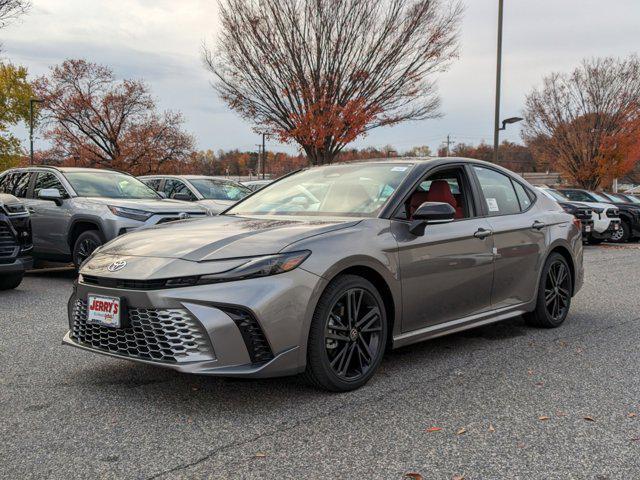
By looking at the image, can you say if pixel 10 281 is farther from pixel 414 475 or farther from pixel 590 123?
pixel 590 123

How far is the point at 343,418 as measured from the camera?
3.44 metres

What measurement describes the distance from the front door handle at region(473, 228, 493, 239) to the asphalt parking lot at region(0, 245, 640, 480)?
92cm

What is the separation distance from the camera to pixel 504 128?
2089 cm

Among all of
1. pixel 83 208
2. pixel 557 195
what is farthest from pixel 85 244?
pixel 557 195

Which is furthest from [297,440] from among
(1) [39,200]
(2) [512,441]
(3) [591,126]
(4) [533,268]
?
(3) [591,126]

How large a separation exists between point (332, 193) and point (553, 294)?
249 cm

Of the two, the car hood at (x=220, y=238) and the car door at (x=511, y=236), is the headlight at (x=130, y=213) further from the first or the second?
the car door at (x=511, y=236)

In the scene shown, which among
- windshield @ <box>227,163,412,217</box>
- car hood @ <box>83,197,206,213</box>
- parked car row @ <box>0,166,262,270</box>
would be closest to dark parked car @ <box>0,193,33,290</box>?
parked car row @ <box>0,166,262,270</box>

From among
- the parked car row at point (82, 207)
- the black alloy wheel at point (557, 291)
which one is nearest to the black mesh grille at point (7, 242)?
the parked car row at point (82, 207)

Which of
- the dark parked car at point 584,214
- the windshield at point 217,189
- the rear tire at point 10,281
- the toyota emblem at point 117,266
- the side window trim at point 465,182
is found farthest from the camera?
the dark parked car at point 584,214

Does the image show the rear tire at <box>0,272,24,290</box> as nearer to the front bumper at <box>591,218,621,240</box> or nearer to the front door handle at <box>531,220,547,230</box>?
the front door handle at <box>531,220,547,230</box>

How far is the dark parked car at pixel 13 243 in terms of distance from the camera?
762 centimetres

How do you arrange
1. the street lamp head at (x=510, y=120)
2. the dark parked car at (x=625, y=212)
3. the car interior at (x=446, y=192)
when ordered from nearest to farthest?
the car interior at (x=446, y=192) → the dark parked car at (x=625, y=212) → the street lamp head at (x=510, y=120)

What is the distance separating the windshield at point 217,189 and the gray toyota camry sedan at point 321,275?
674cm
